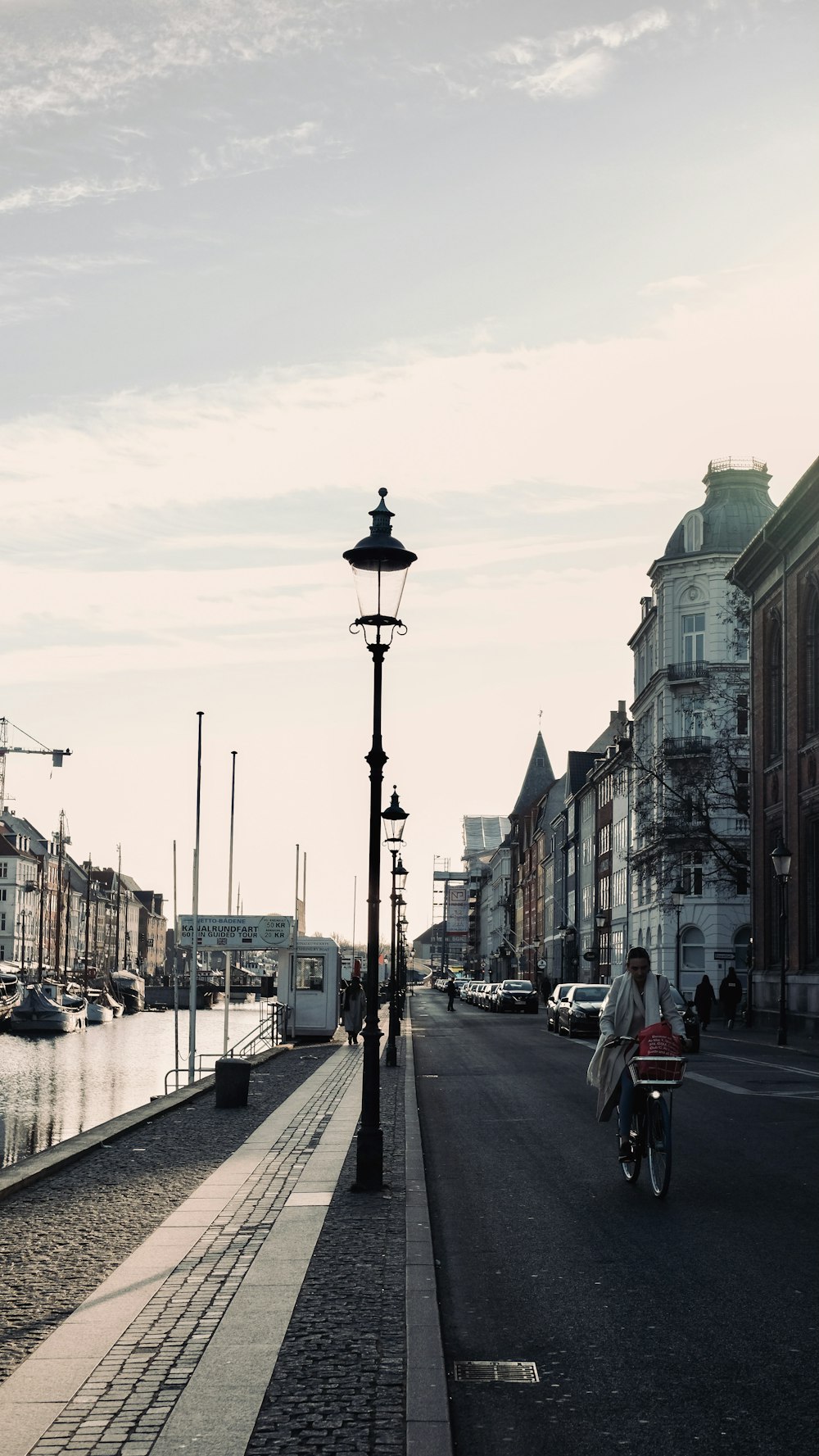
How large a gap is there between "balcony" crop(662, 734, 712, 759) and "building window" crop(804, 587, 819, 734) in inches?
380

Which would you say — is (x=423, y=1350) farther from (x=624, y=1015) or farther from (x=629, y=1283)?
(x=624, y=1015)

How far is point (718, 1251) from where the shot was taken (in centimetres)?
934

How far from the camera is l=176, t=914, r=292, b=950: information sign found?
41653 millimetres

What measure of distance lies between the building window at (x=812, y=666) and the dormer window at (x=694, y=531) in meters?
26.2

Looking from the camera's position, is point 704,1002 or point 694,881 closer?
point 704,1002

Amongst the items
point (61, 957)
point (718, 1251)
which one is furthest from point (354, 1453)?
point (61, 957)

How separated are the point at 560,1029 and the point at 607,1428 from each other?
3532 centimetres

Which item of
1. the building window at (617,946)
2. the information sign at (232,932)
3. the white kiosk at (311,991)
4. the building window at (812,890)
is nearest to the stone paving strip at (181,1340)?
the information sign at (232,932)

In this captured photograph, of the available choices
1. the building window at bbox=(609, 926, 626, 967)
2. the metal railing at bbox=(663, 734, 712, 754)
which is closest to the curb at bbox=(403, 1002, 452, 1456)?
the metal railing at bbox=(663, 734, 712, 754)

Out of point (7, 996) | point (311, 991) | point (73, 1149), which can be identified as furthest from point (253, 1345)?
point (7, 996)

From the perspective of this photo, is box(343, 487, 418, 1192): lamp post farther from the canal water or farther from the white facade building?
the white facade building

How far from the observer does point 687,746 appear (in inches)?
2222

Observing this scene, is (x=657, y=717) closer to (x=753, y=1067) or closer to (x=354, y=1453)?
(x=753, y=1067)

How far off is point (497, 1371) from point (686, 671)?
62.0 metres
